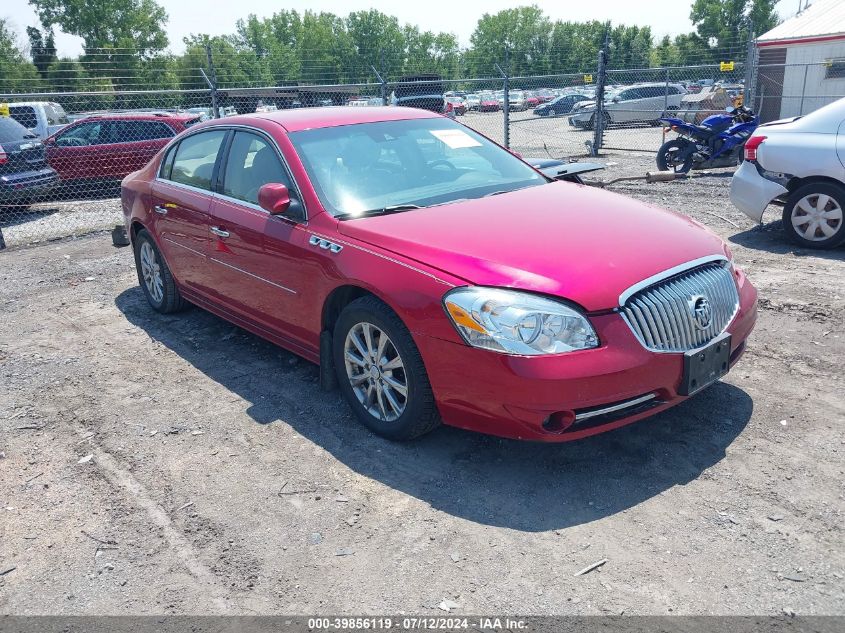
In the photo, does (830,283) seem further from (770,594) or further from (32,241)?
(32,241)

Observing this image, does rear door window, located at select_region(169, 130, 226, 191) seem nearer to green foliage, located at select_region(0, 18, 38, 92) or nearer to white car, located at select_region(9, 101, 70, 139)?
white car, located at select_region(9, 101, 70, 139)

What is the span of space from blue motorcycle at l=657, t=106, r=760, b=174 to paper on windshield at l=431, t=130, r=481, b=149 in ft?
28.3

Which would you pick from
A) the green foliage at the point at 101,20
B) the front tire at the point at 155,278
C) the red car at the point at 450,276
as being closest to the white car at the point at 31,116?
the front tire at the point at 155,278

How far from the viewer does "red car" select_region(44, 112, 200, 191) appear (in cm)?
1398

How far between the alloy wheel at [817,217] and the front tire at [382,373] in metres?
5.16

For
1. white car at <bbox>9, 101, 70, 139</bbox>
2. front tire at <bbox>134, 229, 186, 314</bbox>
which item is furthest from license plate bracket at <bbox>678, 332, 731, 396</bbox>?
white car at <bbox>9, 101, 70, 139</bbox>

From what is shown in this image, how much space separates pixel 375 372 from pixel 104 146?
12.2 metres

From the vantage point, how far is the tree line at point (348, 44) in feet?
108

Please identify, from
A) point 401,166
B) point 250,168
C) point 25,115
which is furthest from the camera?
point 25,115

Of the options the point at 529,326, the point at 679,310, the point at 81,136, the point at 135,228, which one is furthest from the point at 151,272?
the point at 81,136

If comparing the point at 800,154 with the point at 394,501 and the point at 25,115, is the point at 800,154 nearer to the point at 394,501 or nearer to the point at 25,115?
the point at 394,501

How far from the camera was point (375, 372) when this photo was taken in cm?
388

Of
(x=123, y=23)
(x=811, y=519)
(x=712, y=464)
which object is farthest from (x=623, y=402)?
(x=123, y=23)

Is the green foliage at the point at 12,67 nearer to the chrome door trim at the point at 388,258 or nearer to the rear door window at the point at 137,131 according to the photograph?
the rear door window at the point at 137,131
